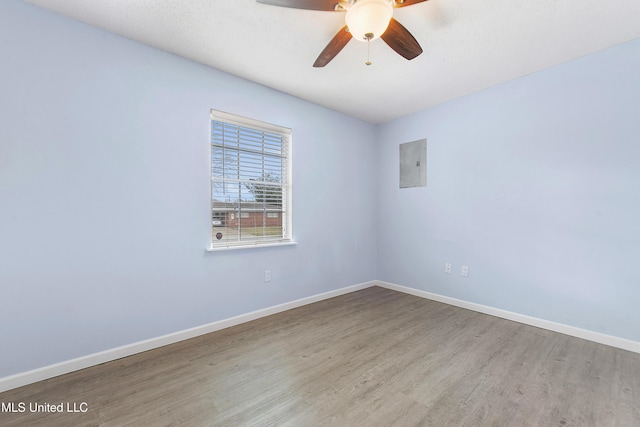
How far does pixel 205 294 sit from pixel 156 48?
2.22 m

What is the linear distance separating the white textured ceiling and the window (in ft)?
1.78

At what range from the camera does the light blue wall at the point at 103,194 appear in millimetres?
1773

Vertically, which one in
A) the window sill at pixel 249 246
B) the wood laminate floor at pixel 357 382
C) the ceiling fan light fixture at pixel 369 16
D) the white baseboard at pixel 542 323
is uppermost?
the ceiling fan light fixture at pixel 369 16

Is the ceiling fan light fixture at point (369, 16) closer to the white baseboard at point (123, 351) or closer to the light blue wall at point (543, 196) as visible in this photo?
the light blue wall at point (543, 196)

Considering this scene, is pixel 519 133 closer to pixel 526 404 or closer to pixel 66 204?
pixel 526 404

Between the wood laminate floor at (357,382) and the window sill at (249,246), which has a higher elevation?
the window sill at (249,246)

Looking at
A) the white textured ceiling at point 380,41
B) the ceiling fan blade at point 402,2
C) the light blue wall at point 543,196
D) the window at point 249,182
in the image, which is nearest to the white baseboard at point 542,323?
the light blue wall at point 543,196

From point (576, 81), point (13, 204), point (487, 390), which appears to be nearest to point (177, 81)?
point (13, 204)

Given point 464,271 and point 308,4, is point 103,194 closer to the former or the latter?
point 308,4

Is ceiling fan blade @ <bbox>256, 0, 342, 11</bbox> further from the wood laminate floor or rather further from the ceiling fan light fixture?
the wood laminate floor

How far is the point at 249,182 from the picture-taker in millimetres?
2932

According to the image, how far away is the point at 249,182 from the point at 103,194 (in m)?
1.26

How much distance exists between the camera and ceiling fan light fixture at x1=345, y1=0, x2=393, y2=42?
152cm

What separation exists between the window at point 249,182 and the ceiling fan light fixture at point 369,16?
63.4 inches
